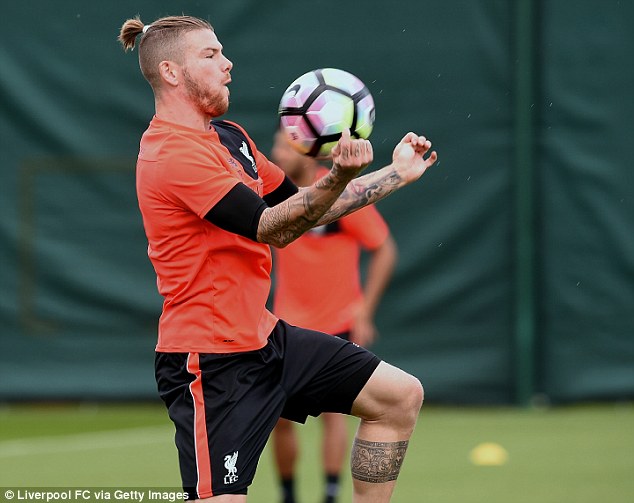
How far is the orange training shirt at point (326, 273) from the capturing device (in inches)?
295

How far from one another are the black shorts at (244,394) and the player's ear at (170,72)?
104 centimetres

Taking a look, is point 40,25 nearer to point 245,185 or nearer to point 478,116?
point 478,116

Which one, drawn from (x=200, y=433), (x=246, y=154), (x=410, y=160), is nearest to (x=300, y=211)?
(x=410, y=160)

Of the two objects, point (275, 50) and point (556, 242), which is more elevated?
point (275, 50)

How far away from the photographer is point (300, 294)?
7547mm

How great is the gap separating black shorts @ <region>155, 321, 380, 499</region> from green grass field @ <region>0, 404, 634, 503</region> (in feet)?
7.07

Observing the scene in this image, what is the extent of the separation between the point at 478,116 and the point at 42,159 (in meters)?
3.59

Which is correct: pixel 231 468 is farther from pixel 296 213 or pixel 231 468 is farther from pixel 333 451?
pixel 333 451

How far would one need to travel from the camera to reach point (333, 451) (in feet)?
22.5

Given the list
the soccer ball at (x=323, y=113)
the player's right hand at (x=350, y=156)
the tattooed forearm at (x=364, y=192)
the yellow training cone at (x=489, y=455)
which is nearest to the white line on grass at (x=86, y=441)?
the yellow training cone at (x=489, y=455)

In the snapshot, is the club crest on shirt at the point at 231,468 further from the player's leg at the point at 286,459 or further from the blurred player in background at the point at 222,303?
the player's leg at the point at 286,459

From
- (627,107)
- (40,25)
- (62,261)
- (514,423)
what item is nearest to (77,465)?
(62,261)

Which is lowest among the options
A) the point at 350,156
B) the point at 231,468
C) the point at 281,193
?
the point at 231,468

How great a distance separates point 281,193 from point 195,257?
2.28 ft
